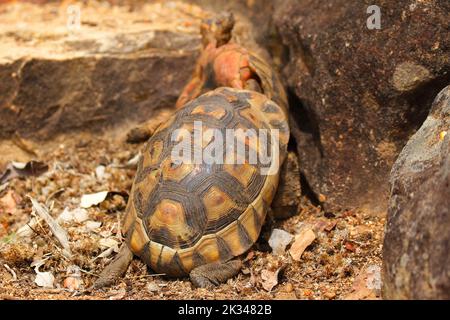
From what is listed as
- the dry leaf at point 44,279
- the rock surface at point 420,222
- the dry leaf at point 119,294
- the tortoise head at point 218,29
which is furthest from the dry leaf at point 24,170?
Answer: the rock surface at point 420,222

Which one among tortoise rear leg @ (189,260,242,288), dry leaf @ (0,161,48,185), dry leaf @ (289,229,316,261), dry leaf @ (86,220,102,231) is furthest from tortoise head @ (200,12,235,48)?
tortoise rear leg @ (189,260,242,288)

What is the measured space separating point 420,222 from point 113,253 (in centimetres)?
216

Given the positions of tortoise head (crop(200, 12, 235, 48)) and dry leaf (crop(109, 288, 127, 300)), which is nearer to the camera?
dry leaf (crop(109, 288, 127, 300))

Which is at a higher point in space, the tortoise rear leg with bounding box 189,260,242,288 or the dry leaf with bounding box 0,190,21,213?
the tortoise rear leg with bounding box 189,260,242,288

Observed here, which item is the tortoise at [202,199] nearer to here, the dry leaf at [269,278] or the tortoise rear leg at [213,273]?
the tortoise rear leg at [213,273]

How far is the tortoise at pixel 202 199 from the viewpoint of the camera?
427 cm

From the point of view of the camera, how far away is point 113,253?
4.64m

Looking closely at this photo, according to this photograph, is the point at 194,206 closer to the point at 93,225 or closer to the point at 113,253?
the point at 113,253

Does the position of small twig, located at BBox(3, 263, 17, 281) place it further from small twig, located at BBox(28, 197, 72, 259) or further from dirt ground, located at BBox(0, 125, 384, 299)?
small twig, located at BBox(28, 197, 72, 259)

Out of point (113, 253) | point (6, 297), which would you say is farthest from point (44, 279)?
point (113, 253)

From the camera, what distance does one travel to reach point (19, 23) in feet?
21.9

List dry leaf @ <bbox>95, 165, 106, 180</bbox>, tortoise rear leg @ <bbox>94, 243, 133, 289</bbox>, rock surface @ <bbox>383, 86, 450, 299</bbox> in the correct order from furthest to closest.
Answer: dry leaf @ <bbox>95, 165, 106, 180</bbox>, tortoise rear leg @ <bbox>94, 243, 133, 289</bbox>, rock surface @ <bbox>383, 86, 450, 299</bbox>

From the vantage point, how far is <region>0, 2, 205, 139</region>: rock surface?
5879 millimetres
